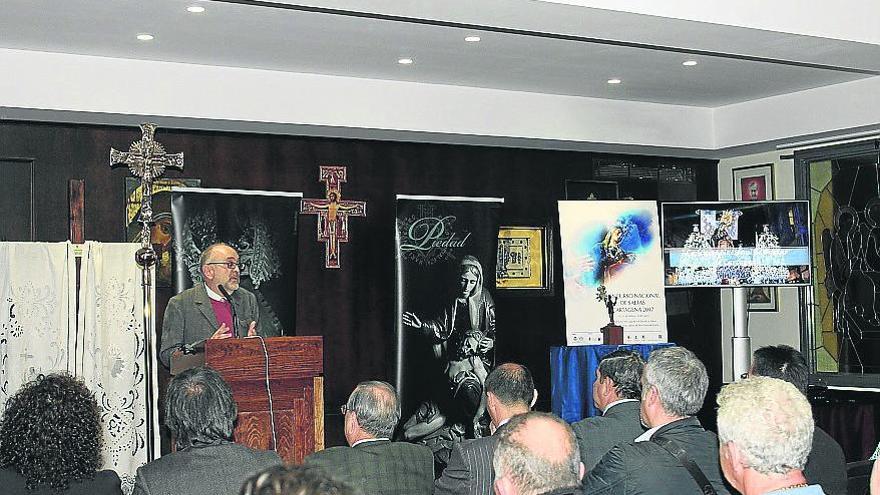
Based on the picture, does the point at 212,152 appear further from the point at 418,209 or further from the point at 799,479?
the point at 799,479

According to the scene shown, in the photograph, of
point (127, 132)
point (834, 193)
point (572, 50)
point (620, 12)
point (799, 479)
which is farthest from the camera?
point (834, 193)

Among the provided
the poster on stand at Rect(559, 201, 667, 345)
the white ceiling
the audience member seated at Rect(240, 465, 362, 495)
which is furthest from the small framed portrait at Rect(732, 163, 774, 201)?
the audience member seated at Rect(240, 465, 362, 495)

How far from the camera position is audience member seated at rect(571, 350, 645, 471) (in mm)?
4805

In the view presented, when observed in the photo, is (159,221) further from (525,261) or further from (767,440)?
(767,440)

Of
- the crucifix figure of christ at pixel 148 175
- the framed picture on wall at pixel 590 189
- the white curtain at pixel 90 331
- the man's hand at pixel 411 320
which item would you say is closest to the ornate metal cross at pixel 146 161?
the crucifix figure of christ at pixel 148 175

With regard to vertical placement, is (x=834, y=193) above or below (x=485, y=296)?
above

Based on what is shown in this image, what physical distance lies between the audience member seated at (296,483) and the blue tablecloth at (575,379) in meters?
6.42

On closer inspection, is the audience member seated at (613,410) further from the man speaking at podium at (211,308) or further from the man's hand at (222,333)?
the man speaking at podium at (211,308)

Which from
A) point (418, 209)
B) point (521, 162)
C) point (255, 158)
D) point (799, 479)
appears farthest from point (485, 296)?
point (799, 479)

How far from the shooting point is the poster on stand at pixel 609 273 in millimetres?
8484

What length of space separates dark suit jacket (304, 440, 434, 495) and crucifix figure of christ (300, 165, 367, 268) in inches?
151

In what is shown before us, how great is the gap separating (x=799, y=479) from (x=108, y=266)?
5162 millimetres

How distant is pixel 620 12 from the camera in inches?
201

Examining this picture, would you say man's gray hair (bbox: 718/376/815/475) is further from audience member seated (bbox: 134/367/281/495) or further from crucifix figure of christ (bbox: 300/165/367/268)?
crucifix figure of christ (bbox: 300/165/367/268)
